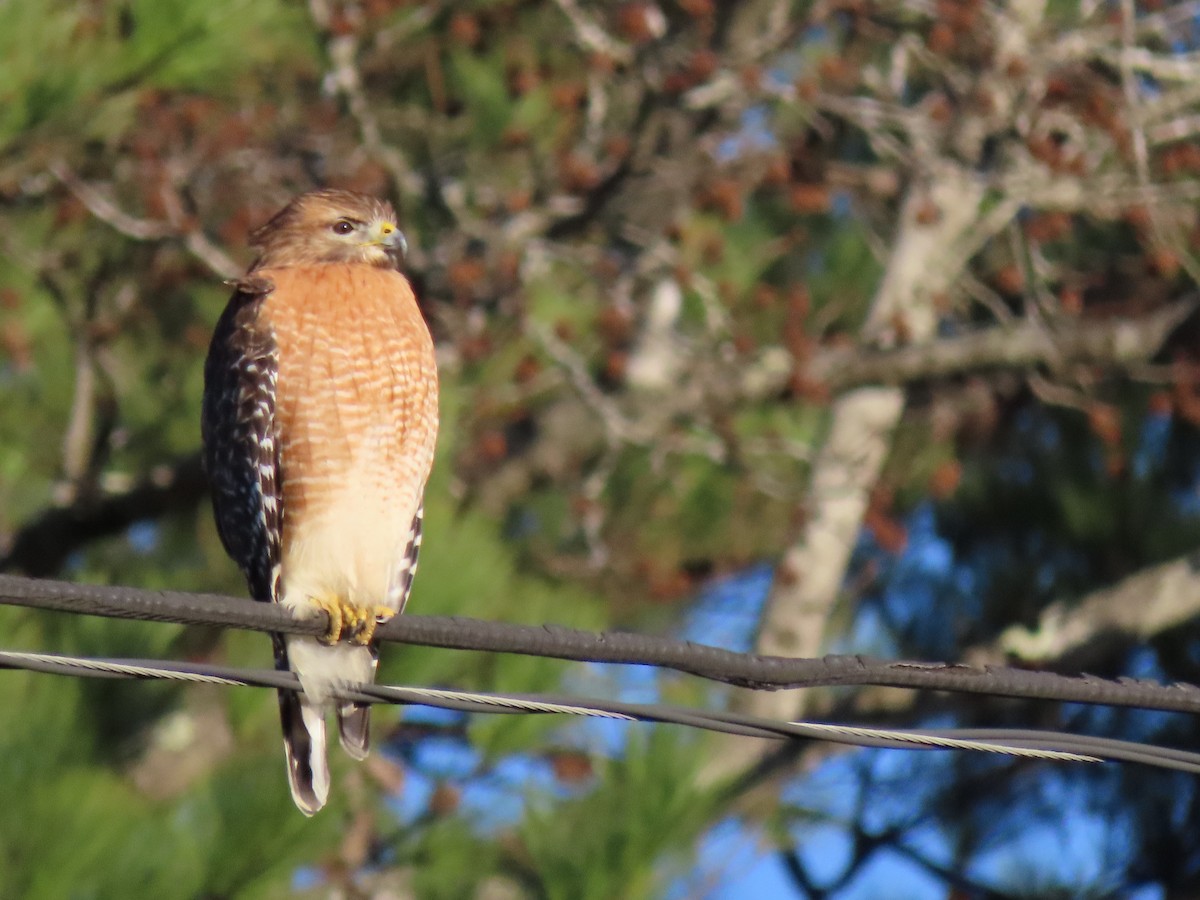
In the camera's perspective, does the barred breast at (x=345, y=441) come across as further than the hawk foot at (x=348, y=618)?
Yes

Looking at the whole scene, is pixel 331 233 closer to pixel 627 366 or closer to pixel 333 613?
pixel 333 613

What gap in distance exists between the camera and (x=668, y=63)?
6.12 m

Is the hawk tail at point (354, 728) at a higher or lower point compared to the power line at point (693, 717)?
lower

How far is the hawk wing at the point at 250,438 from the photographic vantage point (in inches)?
164

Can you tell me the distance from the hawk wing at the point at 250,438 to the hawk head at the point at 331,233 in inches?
8.5

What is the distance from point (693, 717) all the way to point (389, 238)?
228 cm

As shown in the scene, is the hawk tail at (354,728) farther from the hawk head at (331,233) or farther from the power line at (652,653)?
the power line at (652,653)

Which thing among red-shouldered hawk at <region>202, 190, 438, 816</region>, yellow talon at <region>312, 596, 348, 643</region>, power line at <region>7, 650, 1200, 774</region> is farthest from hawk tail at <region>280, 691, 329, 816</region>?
power line at <region>7, 650, 1200, 774</region>

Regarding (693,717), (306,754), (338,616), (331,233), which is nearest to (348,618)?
(338,616)

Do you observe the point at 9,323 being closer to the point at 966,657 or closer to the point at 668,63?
the point at 668,63

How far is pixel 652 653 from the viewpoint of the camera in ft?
8.41

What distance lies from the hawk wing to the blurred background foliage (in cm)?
56

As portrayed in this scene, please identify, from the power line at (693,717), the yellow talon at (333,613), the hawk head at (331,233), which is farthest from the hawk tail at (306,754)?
the power line at (693,717)

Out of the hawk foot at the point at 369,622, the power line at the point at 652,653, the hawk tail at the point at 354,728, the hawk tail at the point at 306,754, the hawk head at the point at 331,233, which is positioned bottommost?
the hawk tail at the point at 306,754
